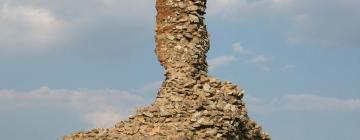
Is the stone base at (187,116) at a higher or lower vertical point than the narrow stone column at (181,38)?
lower

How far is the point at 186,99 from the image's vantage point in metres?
14.2

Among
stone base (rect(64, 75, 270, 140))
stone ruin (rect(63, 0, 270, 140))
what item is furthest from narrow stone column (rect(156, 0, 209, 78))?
stone base (rect(64, 75, 270, 140))

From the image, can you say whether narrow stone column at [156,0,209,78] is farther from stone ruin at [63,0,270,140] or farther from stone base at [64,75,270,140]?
stone base at [64,75,270,140]

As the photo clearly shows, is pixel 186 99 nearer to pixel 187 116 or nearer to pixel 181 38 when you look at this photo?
pixel 187 116

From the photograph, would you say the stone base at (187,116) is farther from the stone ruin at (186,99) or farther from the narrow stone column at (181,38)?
the narrow stone column at (181,38)

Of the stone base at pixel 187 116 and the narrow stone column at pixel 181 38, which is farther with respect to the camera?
the narrow stone column at pixel 181 38

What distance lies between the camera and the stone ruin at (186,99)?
45.5ft

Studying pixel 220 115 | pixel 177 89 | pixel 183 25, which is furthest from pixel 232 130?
pixel 183 25

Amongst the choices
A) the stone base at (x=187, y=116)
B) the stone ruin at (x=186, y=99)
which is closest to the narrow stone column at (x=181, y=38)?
the stone ruin at (x=186, y=99)

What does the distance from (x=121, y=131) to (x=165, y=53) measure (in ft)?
6.33

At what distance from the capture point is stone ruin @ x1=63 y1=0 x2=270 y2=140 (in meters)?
13.9

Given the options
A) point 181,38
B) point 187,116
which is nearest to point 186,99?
point 187,116

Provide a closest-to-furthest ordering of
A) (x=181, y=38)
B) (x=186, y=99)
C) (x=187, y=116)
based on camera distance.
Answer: (x=187, y=116), (x=186, y=99), (x=181, y=38)

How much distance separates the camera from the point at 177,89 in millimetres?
14352
